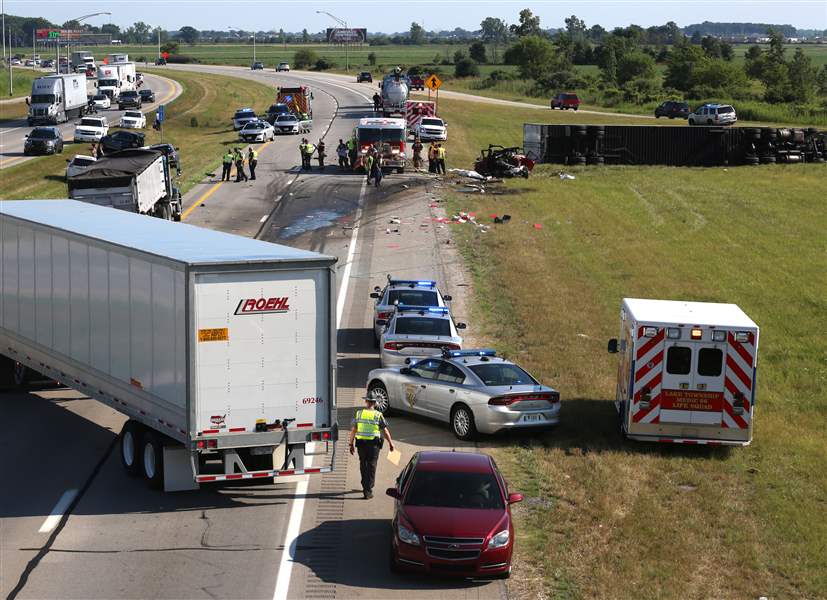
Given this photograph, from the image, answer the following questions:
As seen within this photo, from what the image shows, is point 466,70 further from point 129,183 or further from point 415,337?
point 415,337

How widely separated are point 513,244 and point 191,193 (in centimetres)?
1781

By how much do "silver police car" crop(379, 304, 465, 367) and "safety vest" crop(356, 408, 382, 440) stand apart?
6.61 metres

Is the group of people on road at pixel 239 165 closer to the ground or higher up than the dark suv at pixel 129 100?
closer to the ground

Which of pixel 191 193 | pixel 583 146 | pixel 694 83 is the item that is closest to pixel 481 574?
pixel 191 193

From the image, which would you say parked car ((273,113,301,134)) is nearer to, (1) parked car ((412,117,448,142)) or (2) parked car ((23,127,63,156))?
(1) parked car ((412,117,448,142))

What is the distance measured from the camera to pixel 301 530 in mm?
16000

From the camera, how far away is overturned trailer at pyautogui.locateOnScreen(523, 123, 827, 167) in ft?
209

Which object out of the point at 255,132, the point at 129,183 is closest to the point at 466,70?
the point at 255,132

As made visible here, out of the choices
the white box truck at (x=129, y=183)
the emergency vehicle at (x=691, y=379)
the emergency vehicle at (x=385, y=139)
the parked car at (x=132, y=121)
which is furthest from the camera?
the parked car at (x=132, y=121)

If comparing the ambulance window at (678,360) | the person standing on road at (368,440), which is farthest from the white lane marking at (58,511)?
the ambulance window at (678,360)

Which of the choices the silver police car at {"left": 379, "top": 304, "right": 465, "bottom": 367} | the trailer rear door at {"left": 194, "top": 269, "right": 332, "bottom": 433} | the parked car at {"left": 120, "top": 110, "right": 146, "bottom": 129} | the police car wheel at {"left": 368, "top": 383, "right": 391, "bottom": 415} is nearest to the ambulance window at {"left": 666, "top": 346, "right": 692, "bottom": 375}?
the police car wheel at {"left": 368, "top": 383, "right": 391, "bottom": 415}

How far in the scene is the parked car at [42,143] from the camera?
67.5 meters

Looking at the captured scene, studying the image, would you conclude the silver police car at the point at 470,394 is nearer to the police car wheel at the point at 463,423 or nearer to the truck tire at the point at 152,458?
the police car wheel at the point at 463,423

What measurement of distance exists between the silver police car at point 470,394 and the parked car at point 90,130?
53.1 m
